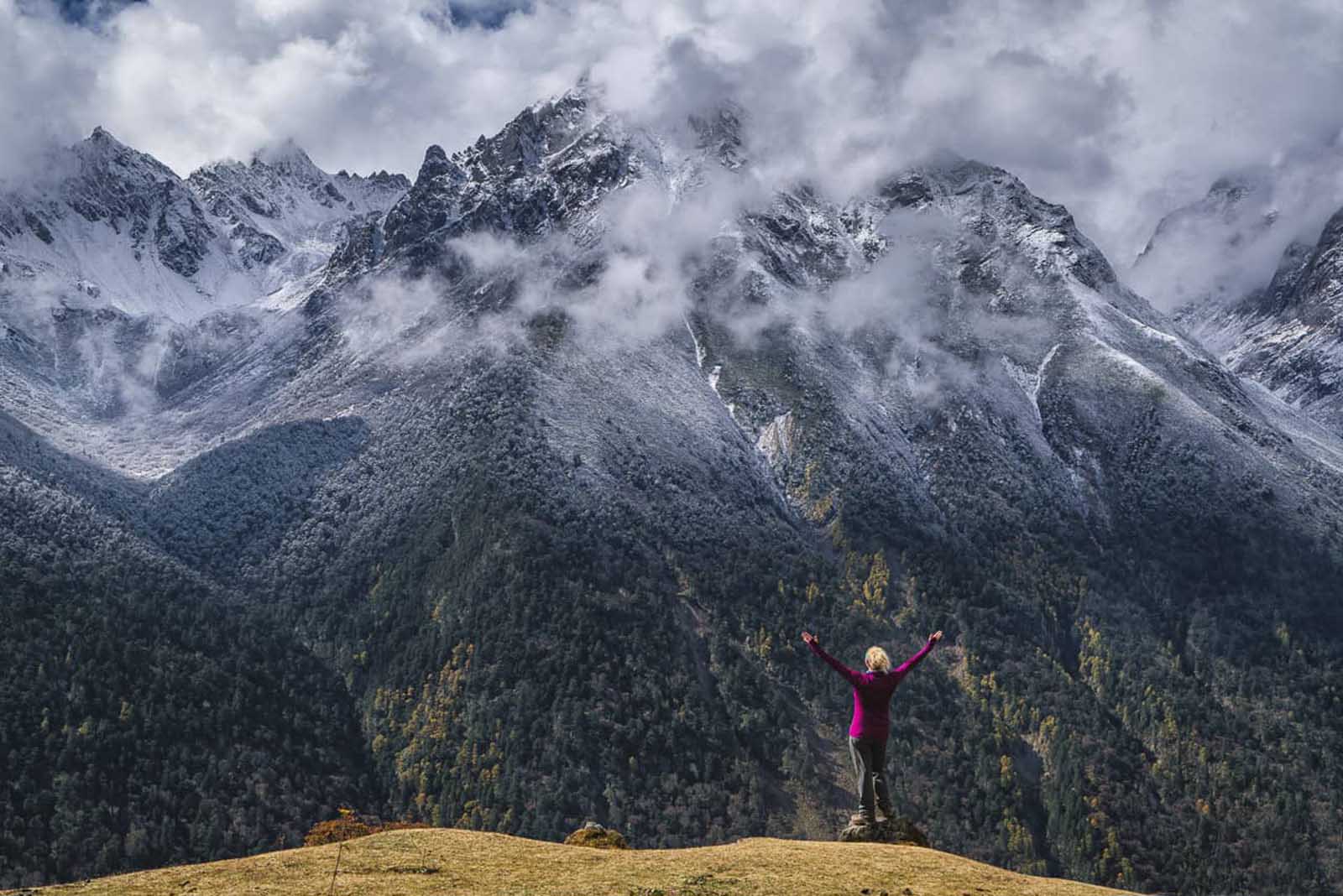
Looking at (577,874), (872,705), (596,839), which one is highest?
(872,705)

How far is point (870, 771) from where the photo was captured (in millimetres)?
39406

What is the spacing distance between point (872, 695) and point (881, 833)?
1146cm

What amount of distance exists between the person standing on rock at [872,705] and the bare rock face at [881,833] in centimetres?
459

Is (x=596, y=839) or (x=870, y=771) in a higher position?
(x=870, y=771)

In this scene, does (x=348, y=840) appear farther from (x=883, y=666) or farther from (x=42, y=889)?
(x=883, y=666)

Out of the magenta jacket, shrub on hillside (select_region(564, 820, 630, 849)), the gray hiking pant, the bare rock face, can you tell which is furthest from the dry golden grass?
shrub on hillside (select_region(564, 820, 630, 849))

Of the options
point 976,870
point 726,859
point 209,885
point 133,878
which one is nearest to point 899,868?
point 976,870

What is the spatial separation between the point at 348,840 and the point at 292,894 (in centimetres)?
1104

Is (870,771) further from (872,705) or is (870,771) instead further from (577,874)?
(577,874)

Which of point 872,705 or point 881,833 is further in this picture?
point 881,833

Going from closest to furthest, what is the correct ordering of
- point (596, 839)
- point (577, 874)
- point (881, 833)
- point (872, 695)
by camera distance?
point (872, 695)
point (577, 874)
point (881, 833)
point (596, 839)

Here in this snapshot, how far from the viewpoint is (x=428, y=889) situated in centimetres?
3681

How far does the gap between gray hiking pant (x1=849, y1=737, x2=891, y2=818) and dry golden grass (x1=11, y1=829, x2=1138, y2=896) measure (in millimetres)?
1863

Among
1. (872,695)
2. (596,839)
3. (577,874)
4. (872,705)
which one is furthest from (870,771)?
(596,839)
